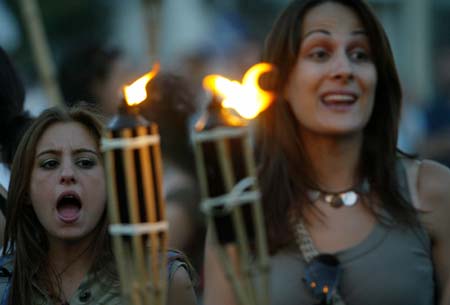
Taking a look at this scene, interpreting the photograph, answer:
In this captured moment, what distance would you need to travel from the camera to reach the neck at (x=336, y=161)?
15.4ft

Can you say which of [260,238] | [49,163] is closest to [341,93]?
[49,163]

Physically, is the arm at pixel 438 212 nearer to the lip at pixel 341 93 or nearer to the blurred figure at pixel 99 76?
the lip at pixel 341 93

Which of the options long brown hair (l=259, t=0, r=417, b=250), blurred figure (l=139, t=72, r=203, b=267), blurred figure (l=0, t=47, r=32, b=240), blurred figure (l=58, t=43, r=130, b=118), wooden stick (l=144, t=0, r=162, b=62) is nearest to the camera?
long brown hair (l=259, t=0, r=417, b=250)

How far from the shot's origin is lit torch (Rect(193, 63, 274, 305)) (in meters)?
3.30

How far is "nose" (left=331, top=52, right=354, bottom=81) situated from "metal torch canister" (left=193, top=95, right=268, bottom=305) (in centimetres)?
123

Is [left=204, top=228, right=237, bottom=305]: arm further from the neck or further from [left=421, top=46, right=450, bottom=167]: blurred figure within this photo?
[left=421, top=46, right=450, bottom=167]: blurred figure

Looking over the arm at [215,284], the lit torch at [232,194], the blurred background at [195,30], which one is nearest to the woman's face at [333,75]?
the arm at [215,284]

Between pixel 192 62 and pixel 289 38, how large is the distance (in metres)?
5.11

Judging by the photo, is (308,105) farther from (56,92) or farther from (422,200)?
(56,92)

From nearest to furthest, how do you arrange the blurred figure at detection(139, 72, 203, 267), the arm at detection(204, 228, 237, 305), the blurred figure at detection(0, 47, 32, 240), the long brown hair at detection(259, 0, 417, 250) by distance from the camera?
1. the arm at detection(204, 228, 237, 305)
2. the long brown hair at detection(259, 0, 417, 250)
3. the blurred figure at detection(0, 47, 32, 240)
4. the blurred figure at detection(139, 72, 203, 267)

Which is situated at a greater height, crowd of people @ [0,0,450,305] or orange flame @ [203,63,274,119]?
orange flame @ [203,63,274,119]

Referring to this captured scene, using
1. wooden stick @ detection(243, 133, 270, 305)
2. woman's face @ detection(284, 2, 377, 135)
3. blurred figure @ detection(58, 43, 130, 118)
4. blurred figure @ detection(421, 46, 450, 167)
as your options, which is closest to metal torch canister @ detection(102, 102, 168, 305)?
wooden stick @ detection(243, 133, 270, 305)

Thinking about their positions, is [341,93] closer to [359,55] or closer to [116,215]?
[359,55]

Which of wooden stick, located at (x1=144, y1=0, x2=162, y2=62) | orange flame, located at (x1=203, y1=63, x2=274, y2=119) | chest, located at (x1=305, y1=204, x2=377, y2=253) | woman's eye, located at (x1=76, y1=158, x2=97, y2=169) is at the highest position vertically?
wooden stick, located at (x1=144, y1=0, x2=162, y2=62)
